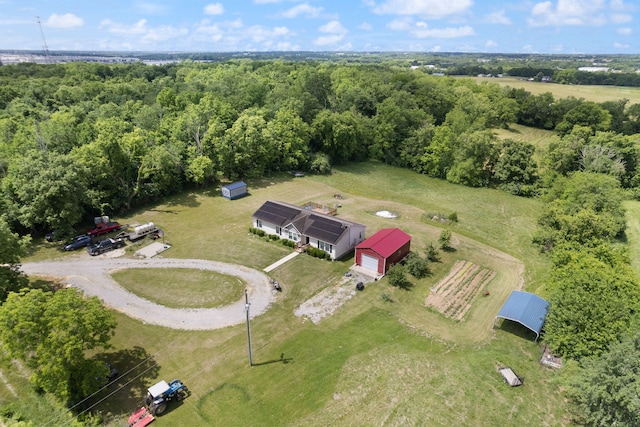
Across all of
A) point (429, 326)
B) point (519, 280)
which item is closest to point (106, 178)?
point (429, 326)

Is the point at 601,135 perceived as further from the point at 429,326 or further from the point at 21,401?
the point at 21,401

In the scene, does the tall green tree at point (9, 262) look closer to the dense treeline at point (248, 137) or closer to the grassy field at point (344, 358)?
the grassy field at point (344, 358)

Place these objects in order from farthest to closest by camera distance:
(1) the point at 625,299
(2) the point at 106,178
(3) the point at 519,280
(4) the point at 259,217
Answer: (2) the point at 106,178, (4) the point at 259,217, (3) the point at 519,280, (1) the point at 625,299

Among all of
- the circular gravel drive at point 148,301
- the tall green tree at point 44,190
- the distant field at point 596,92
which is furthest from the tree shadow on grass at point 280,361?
the distant field at point 596,92

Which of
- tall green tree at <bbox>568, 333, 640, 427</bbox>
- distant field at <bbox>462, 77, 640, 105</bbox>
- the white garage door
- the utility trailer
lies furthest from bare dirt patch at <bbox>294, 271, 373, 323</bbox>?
distant field at <bbox>462, 77, 640, 105</bbox>

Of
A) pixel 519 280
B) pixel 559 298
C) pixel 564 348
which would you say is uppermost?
pixel 559 298

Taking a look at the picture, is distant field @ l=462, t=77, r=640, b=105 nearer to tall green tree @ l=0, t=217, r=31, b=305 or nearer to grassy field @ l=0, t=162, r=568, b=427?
grassy field @ l=0, t=162, r=568, b=427

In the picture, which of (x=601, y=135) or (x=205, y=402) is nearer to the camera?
(x=205, y=402)
